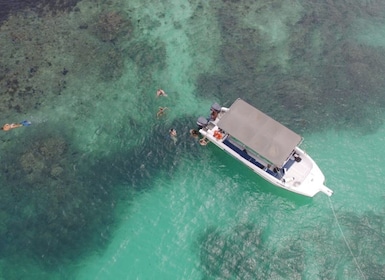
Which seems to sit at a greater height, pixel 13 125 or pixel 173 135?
pixel 173 135

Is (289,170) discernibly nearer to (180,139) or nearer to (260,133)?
(260,133)

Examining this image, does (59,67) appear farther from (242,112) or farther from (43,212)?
(242,112)

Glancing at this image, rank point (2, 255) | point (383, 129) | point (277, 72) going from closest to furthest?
point (2, 255)
point (383, 129)
point (277, 72)

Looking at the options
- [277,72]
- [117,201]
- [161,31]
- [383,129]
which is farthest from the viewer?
[161,31]

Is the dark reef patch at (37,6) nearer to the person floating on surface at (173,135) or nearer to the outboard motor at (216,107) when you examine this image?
the person floating on surface at (173,135)

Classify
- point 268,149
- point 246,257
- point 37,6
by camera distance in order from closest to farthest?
point 246,257, point 268,149, point 37,6

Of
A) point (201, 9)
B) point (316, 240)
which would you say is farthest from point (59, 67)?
point (316, 240)

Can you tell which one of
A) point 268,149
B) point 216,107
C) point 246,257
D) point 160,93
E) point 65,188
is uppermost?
point 216,107

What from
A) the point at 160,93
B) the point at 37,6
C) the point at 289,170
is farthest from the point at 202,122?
the point at 37,6
